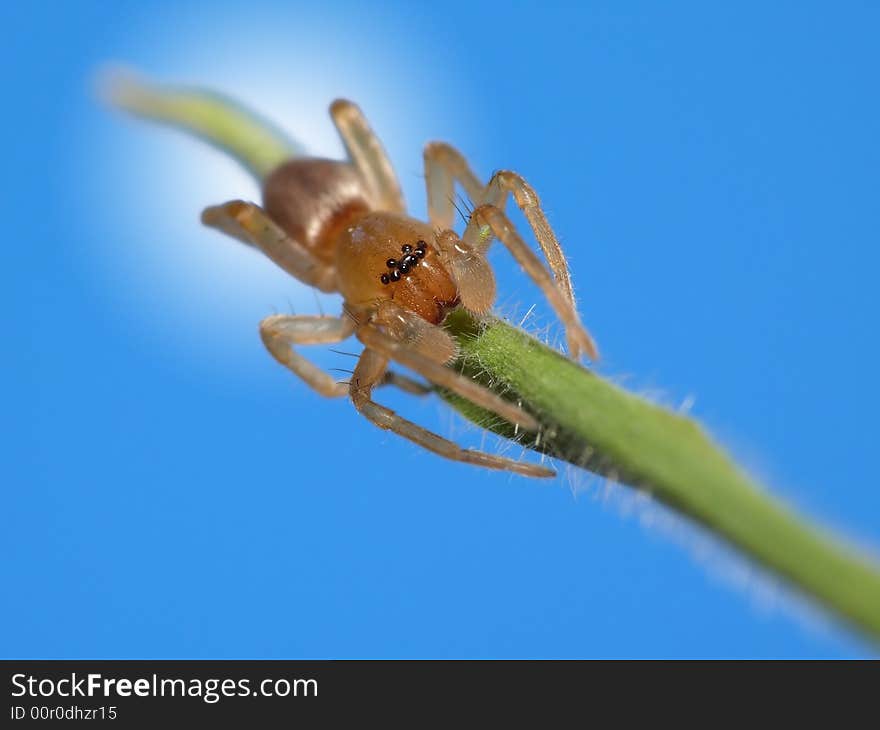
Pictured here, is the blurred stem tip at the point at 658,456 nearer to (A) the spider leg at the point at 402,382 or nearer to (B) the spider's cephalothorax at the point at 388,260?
(B) the spider's cephalothorax at the point at 388,260

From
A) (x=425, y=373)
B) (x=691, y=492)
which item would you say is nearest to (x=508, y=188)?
(x=425, y=373)

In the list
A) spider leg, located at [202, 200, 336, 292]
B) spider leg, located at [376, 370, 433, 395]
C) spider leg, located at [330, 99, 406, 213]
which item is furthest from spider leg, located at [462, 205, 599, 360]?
spider leg, located at [330, 99, 406, 213]

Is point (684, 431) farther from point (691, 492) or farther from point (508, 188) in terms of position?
point (508, 188)

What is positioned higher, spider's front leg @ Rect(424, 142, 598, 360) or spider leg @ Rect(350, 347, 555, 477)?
spider's front leg @ Rect(424, 142, 598, 360)

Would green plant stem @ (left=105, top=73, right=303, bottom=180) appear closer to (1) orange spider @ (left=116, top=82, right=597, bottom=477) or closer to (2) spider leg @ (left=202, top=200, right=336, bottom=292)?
(1) orange spider @ (left=116, top=82, right=597, bottom=477)

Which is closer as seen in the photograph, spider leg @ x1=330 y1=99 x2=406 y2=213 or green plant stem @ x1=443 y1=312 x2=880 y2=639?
green plant stem @ x1=443 y1=312 x2=880 y2=639

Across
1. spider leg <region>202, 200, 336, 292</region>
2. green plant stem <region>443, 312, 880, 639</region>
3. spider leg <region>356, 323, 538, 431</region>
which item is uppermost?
spider leg <region>202, 200, 336, 292</region>

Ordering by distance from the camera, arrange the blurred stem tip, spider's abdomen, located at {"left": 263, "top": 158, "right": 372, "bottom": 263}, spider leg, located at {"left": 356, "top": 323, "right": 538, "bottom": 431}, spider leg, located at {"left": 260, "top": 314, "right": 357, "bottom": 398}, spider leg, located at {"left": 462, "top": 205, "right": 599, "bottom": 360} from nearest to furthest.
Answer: the blurred stem tip → spider leg, located at {"left": 356, "top": 323, "right": 538, "bottom": 431} → spider leg, located at {"left": 462, "top": 205, "right": 599, "bottom": 360} → spider leg, located at {"left": 260, "top": 314, "right": 357, "bottom": 398} → spider's abdomen, located at {"left": 263, "top": 158, "right": 372, "bottom": 263}
